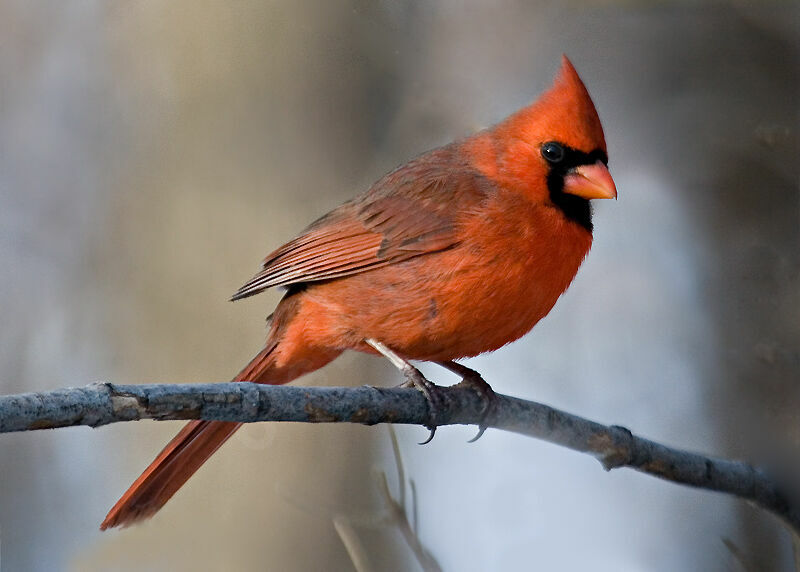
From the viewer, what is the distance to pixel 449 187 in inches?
123

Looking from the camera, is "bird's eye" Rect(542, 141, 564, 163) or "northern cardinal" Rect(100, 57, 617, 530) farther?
"bird's eye" Rect(542, 141, 564, 163)

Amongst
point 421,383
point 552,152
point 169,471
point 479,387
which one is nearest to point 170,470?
point 169,471

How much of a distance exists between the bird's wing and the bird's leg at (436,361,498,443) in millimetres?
402

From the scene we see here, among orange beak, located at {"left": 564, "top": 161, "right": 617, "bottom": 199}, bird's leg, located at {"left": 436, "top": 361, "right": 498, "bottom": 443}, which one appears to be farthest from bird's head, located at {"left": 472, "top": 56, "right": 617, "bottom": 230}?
bird's leg, located at {"left": 436, "top": 361, "right": 498, "bottom": 443}

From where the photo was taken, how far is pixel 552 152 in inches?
Answer: 116

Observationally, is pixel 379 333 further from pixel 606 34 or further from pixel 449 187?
pixel 606 34

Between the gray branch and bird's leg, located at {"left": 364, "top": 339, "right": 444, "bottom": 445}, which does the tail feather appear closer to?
bird's leg, located at {"left": 364, "top": 339, "right": 444, "bottom": 445}

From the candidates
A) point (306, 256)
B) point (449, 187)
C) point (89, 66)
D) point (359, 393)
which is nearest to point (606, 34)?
point (449, 187)

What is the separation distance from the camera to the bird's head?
9.34 feet

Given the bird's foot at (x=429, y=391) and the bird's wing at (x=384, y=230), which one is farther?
the bird's wing at (x=384, y=230)

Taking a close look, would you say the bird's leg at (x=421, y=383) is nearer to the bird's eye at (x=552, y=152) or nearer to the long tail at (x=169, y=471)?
the long tail at (x=169, y=471)

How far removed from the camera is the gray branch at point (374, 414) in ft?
5.68

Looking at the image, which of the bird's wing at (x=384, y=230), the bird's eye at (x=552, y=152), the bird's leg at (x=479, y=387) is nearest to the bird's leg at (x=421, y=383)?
the bird's leg at (x=479, y=387)

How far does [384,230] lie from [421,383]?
0.56m
